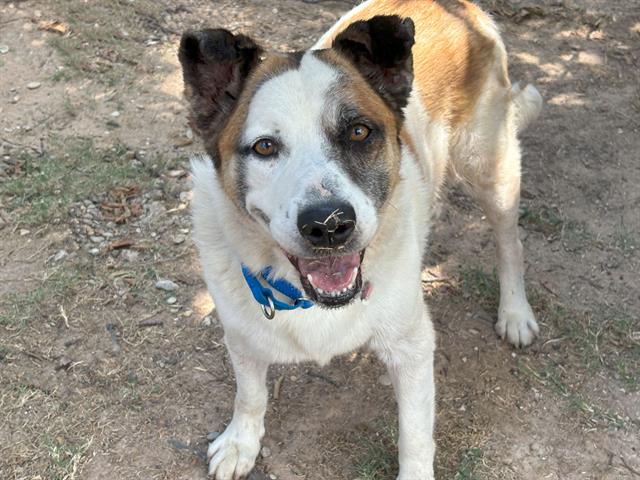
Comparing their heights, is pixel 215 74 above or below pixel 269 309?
above

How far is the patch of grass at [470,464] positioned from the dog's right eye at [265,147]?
187 centimetres

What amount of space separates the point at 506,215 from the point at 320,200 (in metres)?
2.08

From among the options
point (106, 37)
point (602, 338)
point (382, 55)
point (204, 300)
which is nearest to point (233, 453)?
point (204, 300)

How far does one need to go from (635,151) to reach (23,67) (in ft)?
16.6

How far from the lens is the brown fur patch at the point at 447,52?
379cm

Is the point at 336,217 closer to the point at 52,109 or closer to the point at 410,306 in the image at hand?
the point at 410,306

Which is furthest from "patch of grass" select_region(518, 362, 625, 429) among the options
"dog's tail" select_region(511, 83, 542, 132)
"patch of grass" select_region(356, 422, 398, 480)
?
"dog's tail" select_region(511, 83, 542, 132)

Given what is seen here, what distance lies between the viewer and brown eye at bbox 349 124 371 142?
277cm

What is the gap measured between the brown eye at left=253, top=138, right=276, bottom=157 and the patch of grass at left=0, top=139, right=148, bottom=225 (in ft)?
8.72

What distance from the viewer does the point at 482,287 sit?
15.0 ft

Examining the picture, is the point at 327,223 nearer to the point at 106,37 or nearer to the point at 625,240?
the point at 625,240

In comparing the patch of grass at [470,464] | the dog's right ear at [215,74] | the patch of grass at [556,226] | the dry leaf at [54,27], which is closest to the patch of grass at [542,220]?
the patch of grass at [556,226]

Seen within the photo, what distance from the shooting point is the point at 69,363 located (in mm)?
4078

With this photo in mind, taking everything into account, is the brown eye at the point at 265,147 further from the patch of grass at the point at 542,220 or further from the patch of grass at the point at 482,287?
the patch of grass at the point at 542,220
